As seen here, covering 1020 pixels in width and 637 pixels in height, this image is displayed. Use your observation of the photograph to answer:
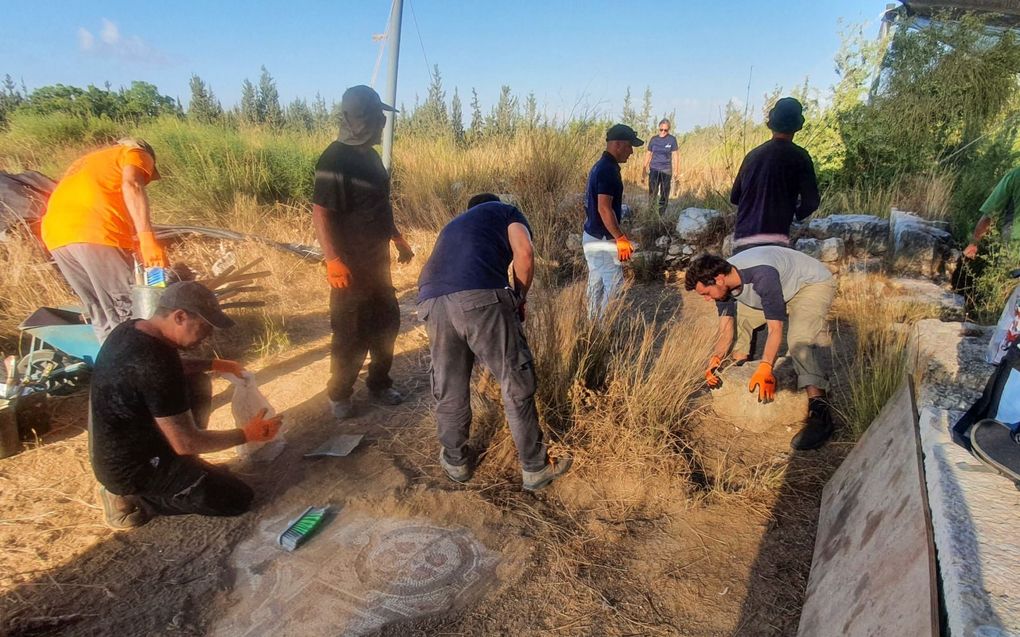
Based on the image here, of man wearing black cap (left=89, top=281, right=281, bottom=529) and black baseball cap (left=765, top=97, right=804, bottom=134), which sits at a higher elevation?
black baseball cap (left=765, top=97, right=804, bottom=134)

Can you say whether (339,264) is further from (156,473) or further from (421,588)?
(421,588)

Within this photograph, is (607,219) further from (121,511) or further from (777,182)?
(121,511)

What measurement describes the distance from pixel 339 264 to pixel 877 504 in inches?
109

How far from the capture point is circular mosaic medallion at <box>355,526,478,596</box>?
87.0 inches

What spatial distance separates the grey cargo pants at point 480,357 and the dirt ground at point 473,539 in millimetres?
338

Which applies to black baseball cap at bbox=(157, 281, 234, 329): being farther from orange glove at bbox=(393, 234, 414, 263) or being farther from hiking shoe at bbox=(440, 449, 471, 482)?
orange glove at bbox=(393, 234, 414, 263)

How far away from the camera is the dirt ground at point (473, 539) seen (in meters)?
2.06

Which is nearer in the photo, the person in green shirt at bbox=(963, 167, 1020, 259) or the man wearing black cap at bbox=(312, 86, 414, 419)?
the man wearing black cap at bbox=(312, 86, 414, 419)

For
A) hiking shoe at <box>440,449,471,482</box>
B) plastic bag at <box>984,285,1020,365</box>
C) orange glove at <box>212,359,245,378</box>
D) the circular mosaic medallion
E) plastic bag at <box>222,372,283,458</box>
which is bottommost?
the circular mosaic medallion

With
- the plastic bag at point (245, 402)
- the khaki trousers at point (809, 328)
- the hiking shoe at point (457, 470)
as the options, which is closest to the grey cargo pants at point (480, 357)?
the hiking shoe at point (457, 470)

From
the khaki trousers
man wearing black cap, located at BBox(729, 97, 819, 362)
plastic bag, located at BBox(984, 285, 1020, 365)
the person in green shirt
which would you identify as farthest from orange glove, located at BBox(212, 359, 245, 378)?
the person in green shirt

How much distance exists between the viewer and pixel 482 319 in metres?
2.47

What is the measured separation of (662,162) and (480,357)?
7.22 meters

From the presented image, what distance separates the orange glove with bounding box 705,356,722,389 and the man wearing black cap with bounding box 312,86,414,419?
78.4 inches
